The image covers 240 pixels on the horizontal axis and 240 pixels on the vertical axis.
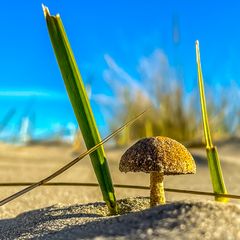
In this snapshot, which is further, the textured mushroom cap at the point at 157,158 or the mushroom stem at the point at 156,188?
the mushroom stem at the point at 156,188

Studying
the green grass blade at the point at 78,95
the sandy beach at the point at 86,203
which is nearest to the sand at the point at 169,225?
the sandy beach at the point at 86,203

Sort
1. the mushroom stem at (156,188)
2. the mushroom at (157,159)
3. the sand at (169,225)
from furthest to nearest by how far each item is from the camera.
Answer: the mushroom stem at (156,188) < the mushroom at (157,159) < the sand at (169,225)

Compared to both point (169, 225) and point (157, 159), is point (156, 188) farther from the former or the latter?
point (169, 225)

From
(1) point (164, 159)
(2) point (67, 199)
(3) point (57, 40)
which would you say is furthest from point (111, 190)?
Answer: (2) point (67, 199)

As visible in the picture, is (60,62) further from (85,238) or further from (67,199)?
(67,199)

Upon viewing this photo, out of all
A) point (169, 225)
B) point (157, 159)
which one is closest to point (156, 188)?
point (157, 159)

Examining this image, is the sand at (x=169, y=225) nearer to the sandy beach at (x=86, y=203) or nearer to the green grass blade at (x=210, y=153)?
the sandy beach at (x=86, y=203)

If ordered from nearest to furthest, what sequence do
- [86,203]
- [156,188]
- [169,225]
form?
1. [169,225]
2. [156,188]
3. [86,203]
